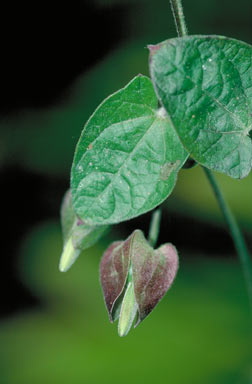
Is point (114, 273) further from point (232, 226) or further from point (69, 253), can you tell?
point (232, 226)

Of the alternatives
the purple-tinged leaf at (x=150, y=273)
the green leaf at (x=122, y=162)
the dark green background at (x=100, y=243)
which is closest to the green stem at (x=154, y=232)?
the purple-tinged leaf at (x=150, y=273)

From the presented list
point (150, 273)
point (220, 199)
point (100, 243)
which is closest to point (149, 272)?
point (150, 273)

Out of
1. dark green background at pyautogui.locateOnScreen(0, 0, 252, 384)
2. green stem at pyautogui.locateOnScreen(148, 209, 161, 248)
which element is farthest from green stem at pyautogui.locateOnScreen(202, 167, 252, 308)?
dark green background at pyautogui.locateOnScreen(0, 0, 252, 384)

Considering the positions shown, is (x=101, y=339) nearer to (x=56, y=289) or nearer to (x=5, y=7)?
(x=56, y=289)

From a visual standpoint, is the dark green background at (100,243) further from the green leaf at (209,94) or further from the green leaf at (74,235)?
the green leaf at (209,94)

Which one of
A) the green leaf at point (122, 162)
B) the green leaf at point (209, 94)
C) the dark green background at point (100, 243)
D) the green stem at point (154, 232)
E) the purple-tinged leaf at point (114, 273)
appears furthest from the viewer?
the dark green background at point (100, 243)

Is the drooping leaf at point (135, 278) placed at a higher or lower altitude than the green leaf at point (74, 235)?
lower

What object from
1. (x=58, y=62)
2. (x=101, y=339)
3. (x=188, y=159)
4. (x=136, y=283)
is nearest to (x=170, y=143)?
(x=188, y=159)
